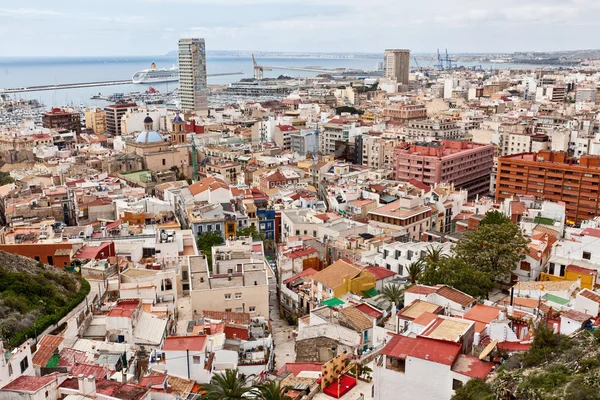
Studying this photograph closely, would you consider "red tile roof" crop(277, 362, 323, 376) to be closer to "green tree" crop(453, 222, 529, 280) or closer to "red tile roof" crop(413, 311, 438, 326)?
"red tile roof" crop(413, 311, 438, 326)

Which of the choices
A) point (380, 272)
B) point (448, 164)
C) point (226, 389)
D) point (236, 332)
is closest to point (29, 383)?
point (226, 389)

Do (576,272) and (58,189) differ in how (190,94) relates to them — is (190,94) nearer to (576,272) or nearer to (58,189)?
(58,189)

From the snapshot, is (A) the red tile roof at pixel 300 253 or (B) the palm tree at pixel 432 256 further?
(A) the red tile roof at pixel 300 253

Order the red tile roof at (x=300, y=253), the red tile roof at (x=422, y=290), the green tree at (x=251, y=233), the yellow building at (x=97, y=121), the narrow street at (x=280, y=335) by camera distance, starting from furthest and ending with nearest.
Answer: the yellow building at (x=97, y=121)
the green tree at (x=251, y=233)
the red tile roof at (x=300, y=253)
the narrow street at (x=280, y=335)
the red tile roof at (x=422, y=290)

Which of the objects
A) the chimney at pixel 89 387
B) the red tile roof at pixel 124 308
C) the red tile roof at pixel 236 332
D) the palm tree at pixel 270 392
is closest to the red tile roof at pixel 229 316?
the red tile roof at pixel 236 332

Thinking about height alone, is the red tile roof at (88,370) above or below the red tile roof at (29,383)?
below

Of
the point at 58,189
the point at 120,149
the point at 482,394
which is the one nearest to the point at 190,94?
the point at 120,149

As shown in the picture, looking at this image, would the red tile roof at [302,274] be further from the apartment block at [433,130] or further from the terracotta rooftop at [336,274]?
the apartment block at [433,130]
